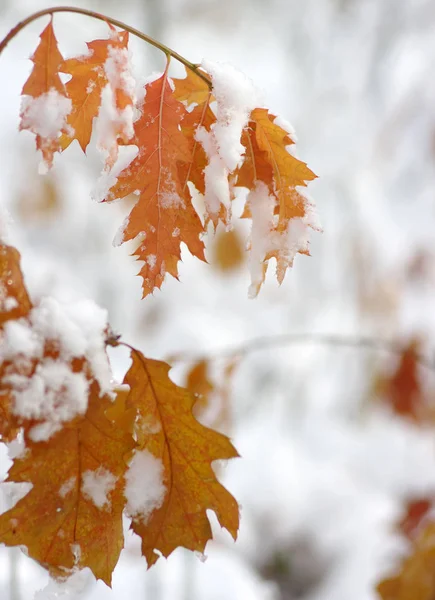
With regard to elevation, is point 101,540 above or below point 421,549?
below

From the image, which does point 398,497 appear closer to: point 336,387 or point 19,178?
point 336,387

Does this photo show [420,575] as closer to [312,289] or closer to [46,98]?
[46,98]

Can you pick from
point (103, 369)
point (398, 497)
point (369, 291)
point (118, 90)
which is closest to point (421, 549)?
point (103, 369)

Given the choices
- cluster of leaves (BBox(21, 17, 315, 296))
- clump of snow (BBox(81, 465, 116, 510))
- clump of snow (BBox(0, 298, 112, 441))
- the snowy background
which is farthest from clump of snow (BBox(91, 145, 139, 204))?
the snowy background

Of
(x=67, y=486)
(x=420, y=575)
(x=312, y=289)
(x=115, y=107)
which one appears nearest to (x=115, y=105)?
(x=115, y=107)

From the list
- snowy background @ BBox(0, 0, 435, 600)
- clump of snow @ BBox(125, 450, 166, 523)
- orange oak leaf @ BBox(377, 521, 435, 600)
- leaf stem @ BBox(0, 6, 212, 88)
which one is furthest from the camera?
snowy background @ BBox(0, 0, 435, 600)

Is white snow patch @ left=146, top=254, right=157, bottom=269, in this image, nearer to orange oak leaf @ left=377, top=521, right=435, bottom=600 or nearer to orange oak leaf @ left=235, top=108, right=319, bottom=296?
orange oak leaf @ left=235, top=108, right=319, bottom=296
